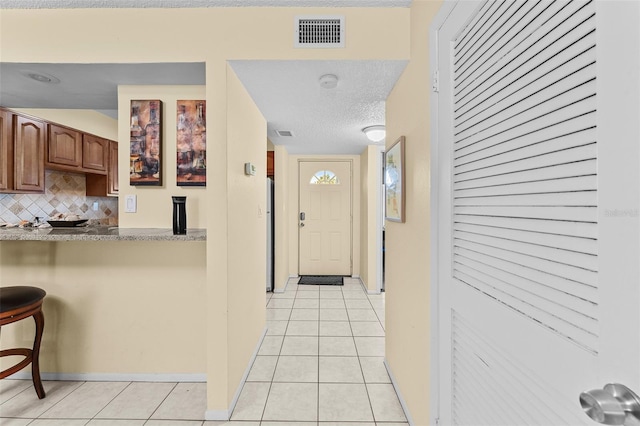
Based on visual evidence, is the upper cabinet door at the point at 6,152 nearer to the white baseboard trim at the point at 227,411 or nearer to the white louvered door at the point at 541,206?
the white baseboard trim at the point at 227,411

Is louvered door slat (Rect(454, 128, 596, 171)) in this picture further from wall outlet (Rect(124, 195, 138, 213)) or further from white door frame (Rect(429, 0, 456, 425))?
wall outlet (Rect(124, 195, 138, 213))

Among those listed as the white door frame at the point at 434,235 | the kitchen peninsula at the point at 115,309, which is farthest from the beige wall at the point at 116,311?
the white door frame at the point at 434,235

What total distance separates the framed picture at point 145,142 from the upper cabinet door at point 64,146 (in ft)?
6.09

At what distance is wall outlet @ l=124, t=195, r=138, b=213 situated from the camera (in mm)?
2143

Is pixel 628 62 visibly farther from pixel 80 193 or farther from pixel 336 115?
pixel 80 193

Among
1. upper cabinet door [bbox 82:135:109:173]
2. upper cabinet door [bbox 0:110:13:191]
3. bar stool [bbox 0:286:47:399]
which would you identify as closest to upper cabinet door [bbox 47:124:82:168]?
upper cabinet door [bbox 82:135:109:173]

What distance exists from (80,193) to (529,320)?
4.87m

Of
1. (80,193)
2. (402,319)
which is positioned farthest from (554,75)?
(80,193)

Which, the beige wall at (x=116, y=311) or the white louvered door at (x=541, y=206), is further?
the beige wall at (x=116, y=311)

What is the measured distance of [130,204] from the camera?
2.14 meters

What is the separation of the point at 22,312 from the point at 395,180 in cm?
250

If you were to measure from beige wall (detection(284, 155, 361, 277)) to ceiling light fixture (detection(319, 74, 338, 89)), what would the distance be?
293 cm

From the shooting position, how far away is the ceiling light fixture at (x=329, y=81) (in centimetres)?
192

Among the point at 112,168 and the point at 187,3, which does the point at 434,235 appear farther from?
the point at 112,168
